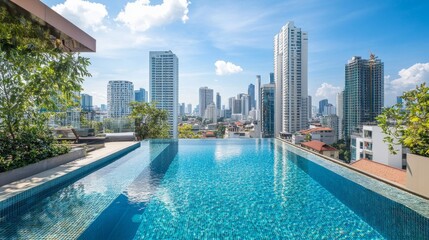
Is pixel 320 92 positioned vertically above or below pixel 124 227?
above

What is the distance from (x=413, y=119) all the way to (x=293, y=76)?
164 ft

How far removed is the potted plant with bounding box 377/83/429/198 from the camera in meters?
3.71

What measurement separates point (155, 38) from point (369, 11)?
12.9 m

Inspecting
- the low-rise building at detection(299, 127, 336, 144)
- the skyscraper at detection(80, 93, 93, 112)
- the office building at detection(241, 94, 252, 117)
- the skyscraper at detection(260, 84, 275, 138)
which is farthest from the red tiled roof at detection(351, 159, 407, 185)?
the office building at detection(241, 94, 252, 117)

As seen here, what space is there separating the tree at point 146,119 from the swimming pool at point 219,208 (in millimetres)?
7199

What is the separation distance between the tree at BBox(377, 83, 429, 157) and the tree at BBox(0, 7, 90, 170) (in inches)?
271

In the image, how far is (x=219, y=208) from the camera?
4.06 meters

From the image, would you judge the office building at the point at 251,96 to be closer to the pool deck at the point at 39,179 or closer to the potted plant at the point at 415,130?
the pool deck at the point at 39,179

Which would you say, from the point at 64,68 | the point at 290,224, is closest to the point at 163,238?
the point at 290,224

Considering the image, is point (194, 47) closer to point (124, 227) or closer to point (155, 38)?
point (155, 38)

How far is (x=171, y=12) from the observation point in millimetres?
10852

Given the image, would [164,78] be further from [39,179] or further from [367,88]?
[39,179]

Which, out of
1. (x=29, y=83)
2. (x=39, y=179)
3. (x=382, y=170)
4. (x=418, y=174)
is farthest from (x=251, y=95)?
(x=39, y=179)

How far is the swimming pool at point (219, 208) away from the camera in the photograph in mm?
3184
